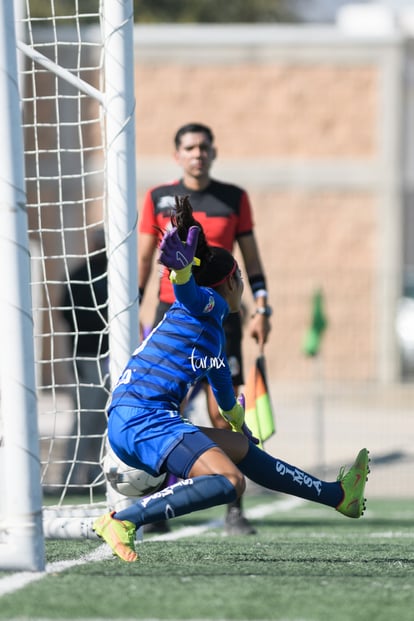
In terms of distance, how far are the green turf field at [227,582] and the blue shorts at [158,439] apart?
0.42 m

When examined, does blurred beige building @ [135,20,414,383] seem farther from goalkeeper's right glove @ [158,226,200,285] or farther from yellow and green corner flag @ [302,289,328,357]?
goalkeeper's right glove @ [158,226,200,285]

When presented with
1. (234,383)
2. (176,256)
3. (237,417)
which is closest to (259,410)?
(234,383)

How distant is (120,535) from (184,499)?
0.28 metres

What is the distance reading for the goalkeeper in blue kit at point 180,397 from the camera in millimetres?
4559

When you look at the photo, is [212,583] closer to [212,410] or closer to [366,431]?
[212,410]

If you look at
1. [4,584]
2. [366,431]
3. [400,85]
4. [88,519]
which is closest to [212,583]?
[4,584]

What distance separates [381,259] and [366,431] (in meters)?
8.59

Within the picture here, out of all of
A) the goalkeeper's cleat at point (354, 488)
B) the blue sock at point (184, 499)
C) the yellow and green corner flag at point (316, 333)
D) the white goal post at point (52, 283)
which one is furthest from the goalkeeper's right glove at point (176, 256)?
the yellow and green corner flag at point (316, 333)

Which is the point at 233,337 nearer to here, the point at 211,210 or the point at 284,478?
the point at 211,210

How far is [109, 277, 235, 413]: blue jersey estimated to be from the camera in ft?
15.3

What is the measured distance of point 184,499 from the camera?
180 inches

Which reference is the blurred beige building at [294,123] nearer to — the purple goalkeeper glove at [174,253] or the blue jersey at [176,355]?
the blue jersey at [176,355]

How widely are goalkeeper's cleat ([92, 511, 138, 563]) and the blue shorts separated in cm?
25

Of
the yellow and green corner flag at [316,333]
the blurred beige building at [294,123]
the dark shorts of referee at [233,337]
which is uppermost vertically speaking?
the blurred beige building at [294,123]
